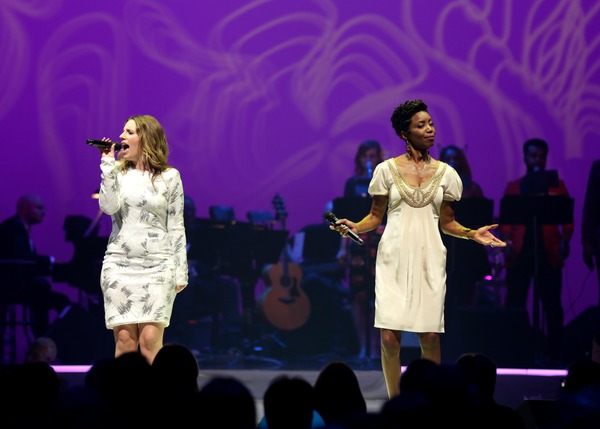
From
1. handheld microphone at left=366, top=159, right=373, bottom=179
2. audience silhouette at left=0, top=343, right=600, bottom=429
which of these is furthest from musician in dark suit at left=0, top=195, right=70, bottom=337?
audience silhouette at left=0, top=343, right=600, bottom=429

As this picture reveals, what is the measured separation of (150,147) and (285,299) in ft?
12.8

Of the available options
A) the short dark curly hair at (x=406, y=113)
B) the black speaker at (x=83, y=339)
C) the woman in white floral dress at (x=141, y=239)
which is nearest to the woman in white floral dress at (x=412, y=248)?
the short dark curly hair at (x=406, y=113)

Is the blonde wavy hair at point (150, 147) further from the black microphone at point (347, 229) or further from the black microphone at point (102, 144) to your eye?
the black microphone at point (347, 229)

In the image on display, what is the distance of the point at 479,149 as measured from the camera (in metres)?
9.12

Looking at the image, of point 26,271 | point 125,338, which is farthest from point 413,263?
point 26,271

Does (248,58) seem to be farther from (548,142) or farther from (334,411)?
(334,411)

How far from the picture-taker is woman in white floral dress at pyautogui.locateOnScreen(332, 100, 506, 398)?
5430mm

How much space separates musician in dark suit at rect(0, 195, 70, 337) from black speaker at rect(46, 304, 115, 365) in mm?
153

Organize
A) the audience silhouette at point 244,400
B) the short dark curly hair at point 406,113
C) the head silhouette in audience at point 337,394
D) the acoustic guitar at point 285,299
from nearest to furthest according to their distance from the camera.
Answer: the audience silhouette at point 244,400 → the head silhouette in audience at point 337,394 → the short dark curly hair at point 406,113 → the acoustic guitar at point 285,299

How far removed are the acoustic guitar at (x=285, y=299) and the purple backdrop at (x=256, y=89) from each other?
489 mm

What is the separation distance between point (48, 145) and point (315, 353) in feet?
10.2

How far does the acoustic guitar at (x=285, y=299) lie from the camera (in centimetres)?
930

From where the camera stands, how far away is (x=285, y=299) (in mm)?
9320

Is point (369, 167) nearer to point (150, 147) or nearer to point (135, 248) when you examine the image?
point (150, 147)
